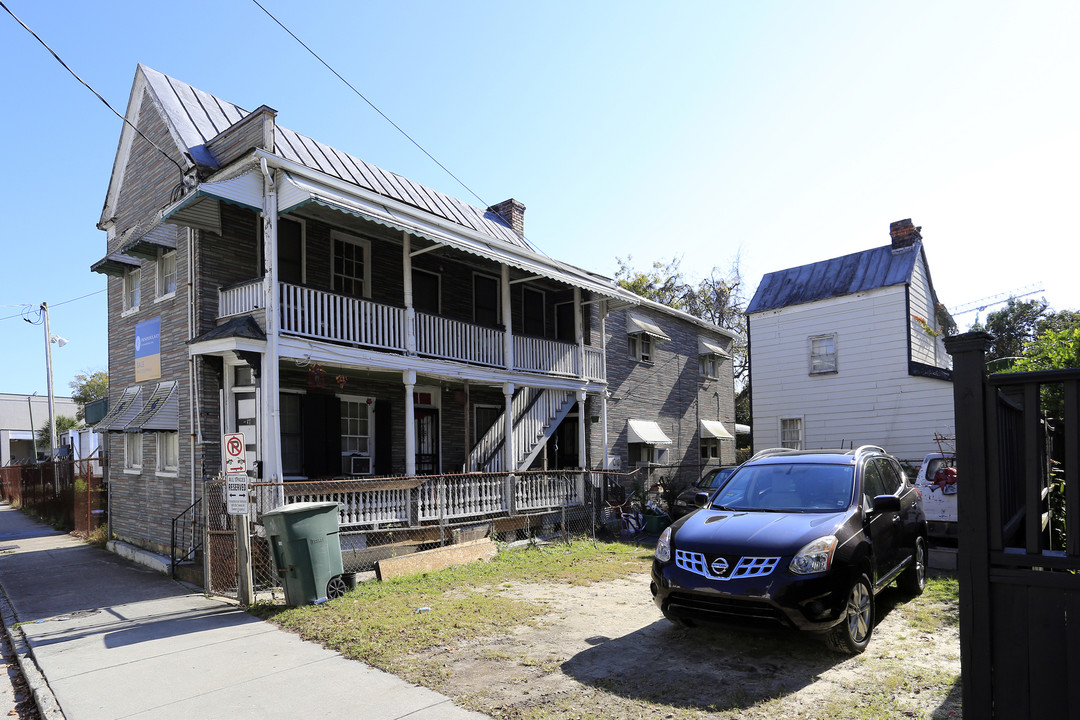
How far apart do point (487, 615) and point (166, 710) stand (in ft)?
11.0

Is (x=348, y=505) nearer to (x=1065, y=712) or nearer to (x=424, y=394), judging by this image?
(x=424, y=394)

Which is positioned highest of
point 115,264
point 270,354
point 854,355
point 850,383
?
point 115,264

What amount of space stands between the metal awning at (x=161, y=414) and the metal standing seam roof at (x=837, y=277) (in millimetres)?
15252

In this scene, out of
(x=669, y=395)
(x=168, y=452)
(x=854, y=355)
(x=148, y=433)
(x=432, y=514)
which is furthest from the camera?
(x=669, y=395)

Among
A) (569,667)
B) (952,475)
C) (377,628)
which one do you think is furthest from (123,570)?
(952,475)

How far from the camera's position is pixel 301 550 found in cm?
839

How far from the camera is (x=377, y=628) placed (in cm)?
718

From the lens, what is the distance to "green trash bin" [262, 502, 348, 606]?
8375mm

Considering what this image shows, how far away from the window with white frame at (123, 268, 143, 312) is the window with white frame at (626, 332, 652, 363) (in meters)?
12.9

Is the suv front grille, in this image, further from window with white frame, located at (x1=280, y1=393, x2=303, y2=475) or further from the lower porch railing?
window with white frame, located at (x1=280, y1=393, x2=303, y2=475)

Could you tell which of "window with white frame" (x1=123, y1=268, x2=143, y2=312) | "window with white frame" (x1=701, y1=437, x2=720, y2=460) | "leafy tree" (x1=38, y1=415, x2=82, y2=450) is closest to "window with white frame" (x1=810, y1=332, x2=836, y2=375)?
"window with white frame" (x1=701, y1=437, x2=720, y2=460)

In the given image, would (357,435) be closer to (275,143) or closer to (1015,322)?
(275,143)

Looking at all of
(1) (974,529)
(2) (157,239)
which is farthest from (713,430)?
(1) (974,529)

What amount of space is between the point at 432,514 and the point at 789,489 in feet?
21.8
